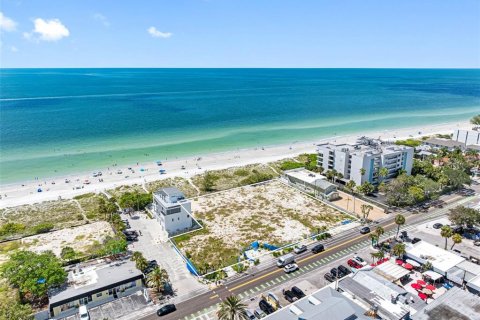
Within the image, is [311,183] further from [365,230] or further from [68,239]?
[68,239]

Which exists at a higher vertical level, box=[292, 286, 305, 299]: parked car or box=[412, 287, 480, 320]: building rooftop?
box=[412, 287, 480, 320]: building rooftop

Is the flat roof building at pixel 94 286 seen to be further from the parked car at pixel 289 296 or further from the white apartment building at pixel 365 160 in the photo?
the white apartment building at pixel 365 160

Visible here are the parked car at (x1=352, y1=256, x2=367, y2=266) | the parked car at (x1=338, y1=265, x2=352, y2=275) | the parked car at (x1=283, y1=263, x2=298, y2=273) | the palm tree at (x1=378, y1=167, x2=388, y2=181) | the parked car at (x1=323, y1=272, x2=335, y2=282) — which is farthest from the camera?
the palm tree at (x1=378, y1=167, x2=388, y2=181)

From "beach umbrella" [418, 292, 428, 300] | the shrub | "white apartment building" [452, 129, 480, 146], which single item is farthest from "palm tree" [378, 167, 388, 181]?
the shrub

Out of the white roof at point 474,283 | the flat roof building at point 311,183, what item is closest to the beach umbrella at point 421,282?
the white roof at point 474,283

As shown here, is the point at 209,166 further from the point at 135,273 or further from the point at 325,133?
the point at 325,133

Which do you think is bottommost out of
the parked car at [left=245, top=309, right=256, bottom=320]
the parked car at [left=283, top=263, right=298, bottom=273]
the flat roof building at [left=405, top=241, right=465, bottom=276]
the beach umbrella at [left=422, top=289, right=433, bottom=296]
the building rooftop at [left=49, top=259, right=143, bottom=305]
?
the beach umbrella at [left=422, top=289, right=433, bottom=296]

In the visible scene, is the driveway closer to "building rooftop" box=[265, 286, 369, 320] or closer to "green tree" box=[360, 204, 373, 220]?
"building rooftop" box=[265, 286, 369, 320]

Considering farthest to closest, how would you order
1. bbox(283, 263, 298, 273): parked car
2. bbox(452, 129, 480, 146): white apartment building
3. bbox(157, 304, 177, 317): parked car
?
bbox(452, 129, 480, 146): white apartment building
bbox(283, 263, 298, 273): parked car
bbox(157, 304, 177, 317): parked car
